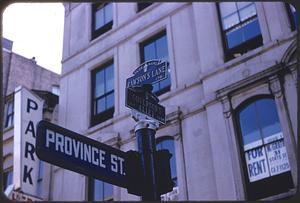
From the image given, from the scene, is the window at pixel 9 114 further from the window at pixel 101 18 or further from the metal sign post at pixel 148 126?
the metal sign post at pixel 148 126

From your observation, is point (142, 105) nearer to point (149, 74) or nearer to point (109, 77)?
point (149, 74)

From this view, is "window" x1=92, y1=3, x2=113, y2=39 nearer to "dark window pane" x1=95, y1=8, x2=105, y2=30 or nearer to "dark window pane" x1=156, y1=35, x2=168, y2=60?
"dark window pane" x1=95, y1=8, x2=105, y2=30

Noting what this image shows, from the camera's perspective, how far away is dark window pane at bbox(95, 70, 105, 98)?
54.0 feet

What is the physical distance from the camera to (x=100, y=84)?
16.7 meters

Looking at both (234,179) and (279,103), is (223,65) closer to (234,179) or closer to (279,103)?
(279,103)

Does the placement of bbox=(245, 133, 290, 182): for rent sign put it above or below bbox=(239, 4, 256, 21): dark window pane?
below

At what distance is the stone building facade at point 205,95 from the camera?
36.5 feet

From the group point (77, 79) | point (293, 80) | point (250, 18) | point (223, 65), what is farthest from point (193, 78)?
point (77, 79)

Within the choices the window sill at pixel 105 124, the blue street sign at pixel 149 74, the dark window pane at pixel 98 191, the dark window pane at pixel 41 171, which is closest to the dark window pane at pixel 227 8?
the window sill at pixel 105 124

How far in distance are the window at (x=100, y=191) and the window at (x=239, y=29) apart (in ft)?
17.8

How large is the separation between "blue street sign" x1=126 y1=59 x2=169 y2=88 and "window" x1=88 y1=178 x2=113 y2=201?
9.31 metres

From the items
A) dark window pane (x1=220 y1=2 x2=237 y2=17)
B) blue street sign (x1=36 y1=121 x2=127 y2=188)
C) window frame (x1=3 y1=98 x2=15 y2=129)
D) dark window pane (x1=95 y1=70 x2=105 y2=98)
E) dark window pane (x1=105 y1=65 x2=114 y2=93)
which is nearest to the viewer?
blue street sign (x1=36 y1=121 x2=127 y2=188)

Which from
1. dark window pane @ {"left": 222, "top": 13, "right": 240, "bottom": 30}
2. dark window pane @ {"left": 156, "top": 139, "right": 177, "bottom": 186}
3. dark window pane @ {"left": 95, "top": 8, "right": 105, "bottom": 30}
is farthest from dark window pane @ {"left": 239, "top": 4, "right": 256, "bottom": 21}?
dark window pane @ {"left": 95, "top": 8, "right": 105, "bottom": 30}

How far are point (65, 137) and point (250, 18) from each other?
10085mm
